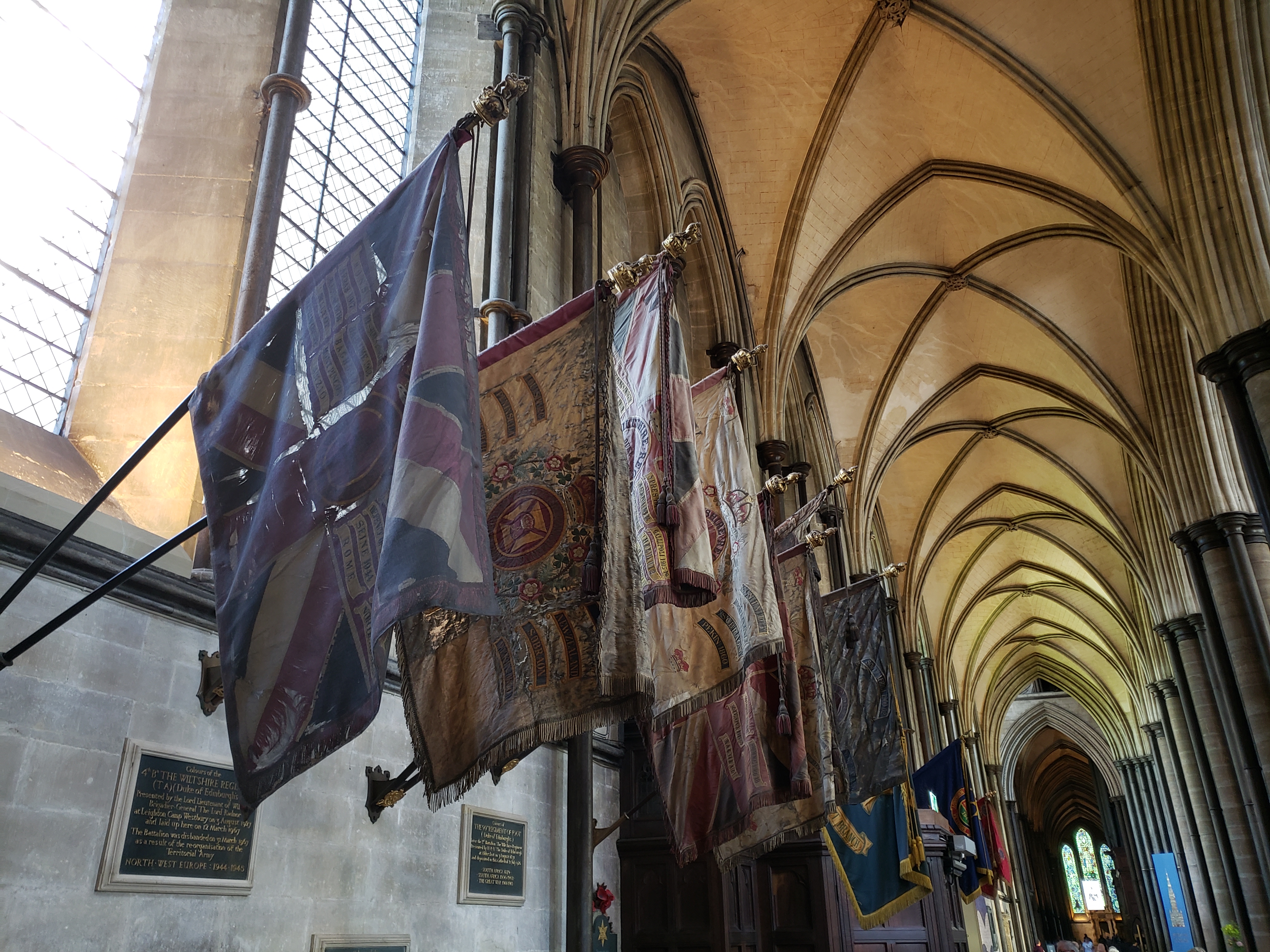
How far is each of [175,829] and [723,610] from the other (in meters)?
2.40

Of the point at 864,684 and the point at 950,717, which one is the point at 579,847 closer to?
the point at 864,684

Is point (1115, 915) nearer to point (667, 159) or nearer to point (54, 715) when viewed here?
point (667, 159)

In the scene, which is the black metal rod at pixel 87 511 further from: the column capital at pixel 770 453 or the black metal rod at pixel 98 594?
the column capital at pixel 770 453

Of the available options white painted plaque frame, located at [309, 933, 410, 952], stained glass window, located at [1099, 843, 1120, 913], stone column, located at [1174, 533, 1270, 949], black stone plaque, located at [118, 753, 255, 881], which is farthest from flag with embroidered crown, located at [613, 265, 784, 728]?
stained glass window, located at [1099, 843, 1120, 913]

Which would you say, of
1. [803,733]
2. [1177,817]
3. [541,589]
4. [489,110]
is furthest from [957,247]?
[1177,817]

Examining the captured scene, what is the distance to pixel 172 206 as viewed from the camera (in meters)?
4.96

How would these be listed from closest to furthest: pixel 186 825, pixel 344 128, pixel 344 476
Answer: pixel 344 476 → pixel 186 825 → pixel 344 128

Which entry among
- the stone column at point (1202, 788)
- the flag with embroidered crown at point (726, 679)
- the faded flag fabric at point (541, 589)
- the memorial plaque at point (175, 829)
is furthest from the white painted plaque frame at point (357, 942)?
the stone column at point (1202, 788)

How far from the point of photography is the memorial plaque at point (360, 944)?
4.08 metres

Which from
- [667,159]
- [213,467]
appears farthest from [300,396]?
[667,159]

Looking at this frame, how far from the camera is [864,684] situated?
7.30 metres

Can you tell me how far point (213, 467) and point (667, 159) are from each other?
27.1 feet

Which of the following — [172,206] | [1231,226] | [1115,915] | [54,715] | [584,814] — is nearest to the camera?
[54,715]

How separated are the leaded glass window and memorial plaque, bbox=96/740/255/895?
288cm
